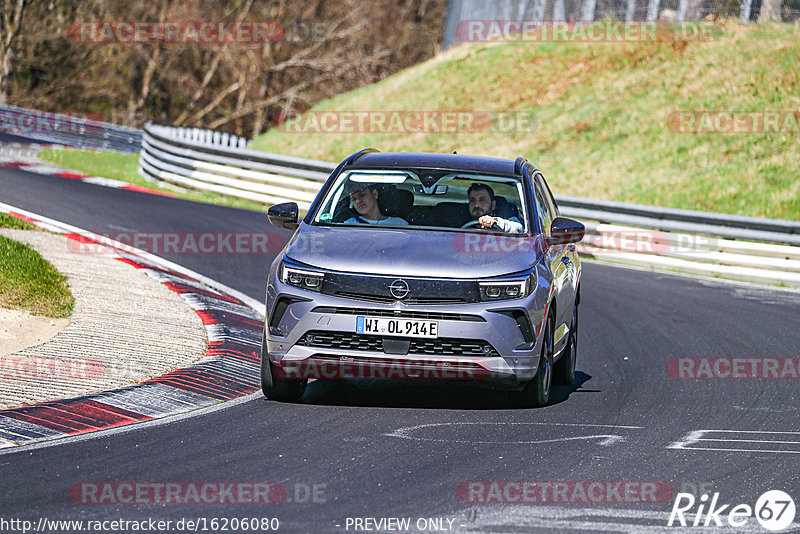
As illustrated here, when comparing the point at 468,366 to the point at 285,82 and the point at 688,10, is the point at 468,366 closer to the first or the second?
the point at 688,10

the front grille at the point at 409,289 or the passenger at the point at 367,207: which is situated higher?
the passenger at the point at 367,207

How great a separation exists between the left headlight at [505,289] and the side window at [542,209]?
3.73ft

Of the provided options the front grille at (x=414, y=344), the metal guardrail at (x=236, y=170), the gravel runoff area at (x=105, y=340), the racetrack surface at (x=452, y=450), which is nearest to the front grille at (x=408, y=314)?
the front grille at (x=414, y=344)

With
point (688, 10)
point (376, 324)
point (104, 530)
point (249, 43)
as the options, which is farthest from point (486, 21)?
point (104, 530)

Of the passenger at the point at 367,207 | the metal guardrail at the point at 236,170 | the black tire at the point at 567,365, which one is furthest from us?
the metal guardrail at the point at 236,170

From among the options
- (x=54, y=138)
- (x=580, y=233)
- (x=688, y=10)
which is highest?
(x=688, y=10)

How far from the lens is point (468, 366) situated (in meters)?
7.97

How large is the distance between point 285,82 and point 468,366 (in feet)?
151

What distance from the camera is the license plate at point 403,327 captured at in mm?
7887

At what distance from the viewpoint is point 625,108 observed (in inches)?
1282

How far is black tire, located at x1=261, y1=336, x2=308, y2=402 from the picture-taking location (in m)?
8.34

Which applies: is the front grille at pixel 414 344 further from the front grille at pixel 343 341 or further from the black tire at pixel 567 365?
the black tire at pixel 567 365

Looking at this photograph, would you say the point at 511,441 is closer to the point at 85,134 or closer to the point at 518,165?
the point at 518,165

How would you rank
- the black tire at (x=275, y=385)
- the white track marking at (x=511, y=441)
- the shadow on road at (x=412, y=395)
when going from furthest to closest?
the shadow on road at (x=412, y=395) < the black tire at (x=275, y=385) < the white track marking at (x=511, y=441)
